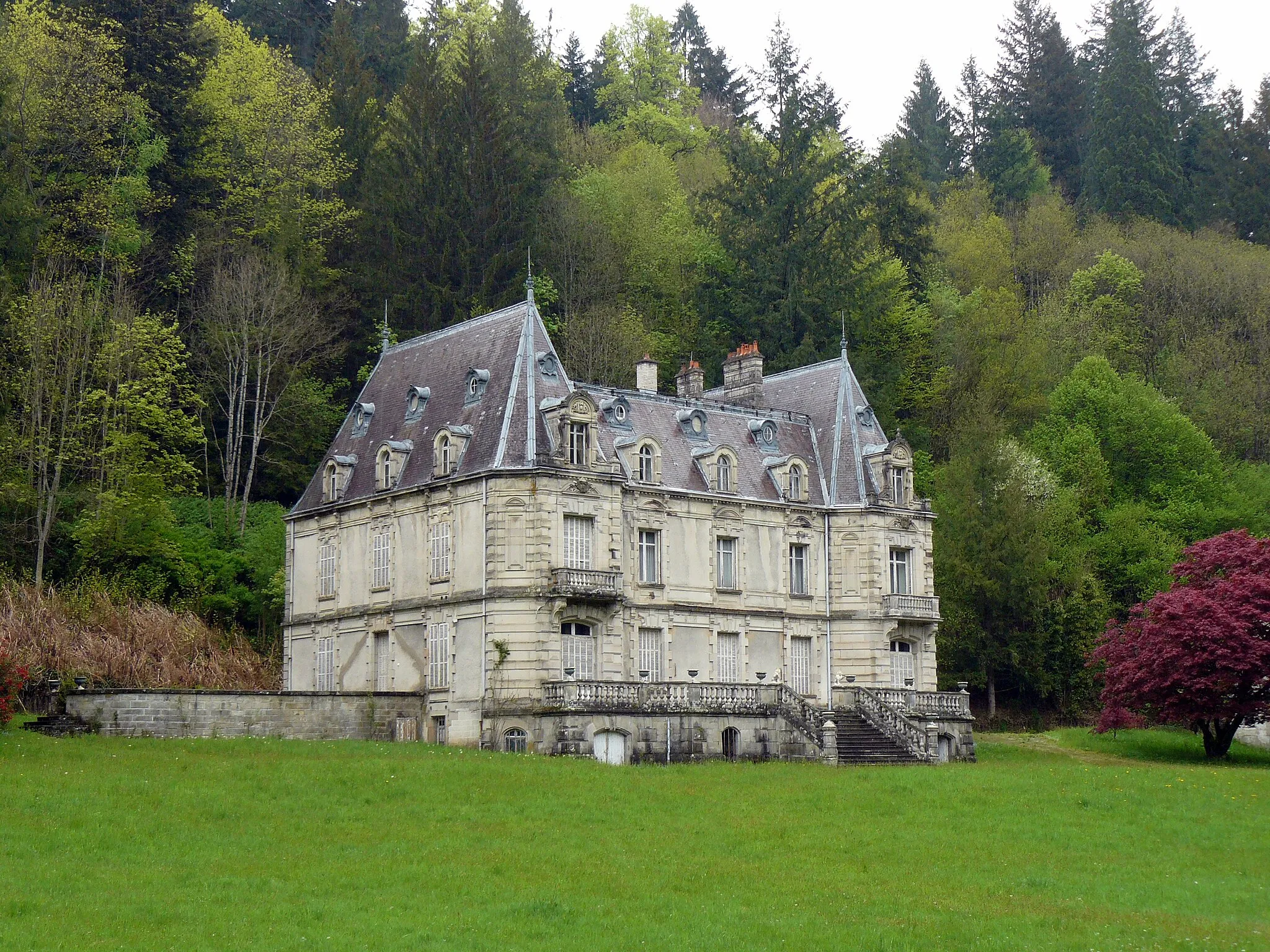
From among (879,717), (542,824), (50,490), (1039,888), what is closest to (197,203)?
(50,490)

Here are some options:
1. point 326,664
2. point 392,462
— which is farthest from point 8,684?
point 392,462

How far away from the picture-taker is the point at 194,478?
61.8 m

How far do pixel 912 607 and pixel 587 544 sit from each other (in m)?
12.0

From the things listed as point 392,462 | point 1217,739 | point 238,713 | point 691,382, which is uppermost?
point 691,382

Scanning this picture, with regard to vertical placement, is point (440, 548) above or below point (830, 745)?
above

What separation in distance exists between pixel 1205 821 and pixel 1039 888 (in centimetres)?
876

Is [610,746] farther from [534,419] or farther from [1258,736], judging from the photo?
[1258,736]

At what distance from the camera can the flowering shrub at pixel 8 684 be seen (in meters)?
39.8

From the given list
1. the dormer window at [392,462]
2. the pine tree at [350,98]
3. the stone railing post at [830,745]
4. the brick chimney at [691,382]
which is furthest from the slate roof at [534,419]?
the pine tree at [350,98]

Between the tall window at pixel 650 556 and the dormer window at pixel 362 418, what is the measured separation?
33.1 ft

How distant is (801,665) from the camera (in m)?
55.2

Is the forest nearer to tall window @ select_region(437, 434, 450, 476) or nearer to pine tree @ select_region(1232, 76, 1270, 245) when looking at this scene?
pine tree @ select_region(1232, 76, 1270, 245)

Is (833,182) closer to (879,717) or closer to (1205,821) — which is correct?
(879,717)

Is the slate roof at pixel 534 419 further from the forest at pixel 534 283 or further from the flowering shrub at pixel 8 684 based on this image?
the flowering shrub at pixel 8 684
